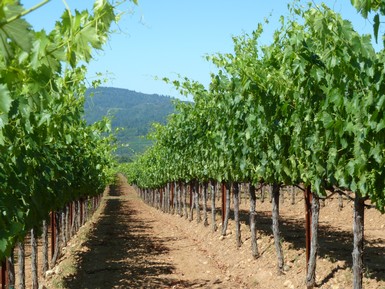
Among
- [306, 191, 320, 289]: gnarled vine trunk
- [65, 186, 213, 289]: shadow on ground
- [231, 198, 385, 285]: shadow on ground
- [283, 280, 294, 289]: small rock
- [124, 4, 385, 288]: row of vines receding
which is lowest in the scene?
[65, 186, 213, 289]: shadow on ground

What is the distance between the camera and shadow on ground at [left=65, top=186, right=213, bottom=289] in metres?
12.1

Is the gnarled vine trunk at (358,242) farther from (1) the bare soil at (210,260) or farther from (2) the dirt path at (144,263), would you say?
(2) the dirt path at (144,263)

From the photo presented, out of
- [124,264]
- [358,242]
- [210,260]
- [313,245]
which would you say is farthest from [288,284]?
[124,264]

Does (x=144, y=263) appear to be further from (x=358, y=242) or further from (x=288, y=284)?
(x=358, y=242)

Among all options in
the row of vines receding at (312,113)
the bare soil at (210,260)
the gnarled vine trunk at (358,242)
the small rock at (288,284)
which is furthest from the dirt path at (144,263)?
the gnarled vine trunk at (358,242)

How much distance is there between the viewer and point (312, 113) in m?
7.90

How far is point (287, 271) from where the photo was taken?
11.2m

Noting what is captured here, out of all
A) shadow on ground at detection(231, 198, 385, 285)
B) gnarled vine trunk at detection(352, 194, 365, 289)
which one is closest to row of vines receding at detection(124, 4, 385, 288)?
gnarled vine trunk at detection(352, 194, 365, 289)

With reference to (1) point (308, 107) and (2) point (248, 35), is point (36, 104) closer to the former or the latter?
(1) point (308, 107)

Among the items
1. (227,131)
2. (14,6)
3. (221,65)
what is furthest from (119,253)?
(14,6)

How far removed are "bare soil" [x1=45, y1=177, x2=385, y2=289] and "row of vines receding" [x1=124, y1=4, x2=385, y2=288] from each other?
81 centimetres

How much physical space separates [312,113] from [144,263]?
337 inches

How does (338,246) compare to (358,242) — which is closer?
(358,242)

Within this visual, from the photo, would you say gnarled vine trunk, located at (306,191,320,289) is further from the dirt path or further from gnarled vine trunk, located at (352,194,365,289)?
the dirt path
